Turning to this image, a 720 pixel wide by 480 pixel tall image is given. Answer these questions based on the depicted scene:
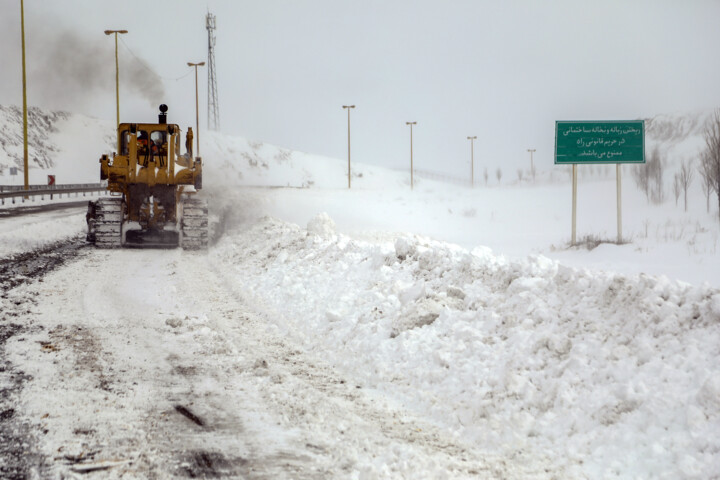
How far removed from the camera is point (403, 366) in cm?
659

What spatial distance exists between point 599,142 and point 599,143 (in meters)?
0.03

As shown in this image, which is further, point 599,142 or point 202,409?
point 599,142

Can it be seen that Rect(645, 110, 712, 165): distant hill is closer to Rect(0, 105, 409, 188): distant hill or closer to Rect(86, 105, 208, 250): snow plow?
Rect(0, 105, 409, 188): distant hill

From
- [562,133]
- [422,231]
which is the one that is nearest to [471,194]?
[422,231]

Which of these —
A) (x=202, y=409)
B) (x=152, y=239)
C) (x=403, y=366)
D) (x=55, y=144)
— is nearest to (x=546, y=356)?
(x=403, y=366)

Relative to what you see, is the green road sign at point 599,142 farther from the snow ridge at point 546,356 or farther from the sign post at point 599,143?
the snow ridge at point 546,356

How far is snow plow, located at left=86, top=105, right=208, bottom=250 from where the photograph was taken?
18531 mm

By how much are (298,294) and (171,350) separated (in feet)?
12.0

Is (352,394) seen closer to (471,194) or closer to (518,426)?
(518,426)

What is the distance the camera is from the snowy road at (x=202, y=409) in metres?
4.23

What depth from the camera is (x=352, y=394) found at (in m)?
5.85

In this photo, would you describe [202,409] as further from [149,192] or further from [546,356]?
[149,192]

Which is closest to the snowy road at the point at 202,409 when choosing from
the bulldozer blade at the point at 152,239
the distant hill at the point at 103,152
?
the bulldozer blade at the point at 152,239

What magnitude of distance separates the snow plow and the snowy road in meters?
9.65
